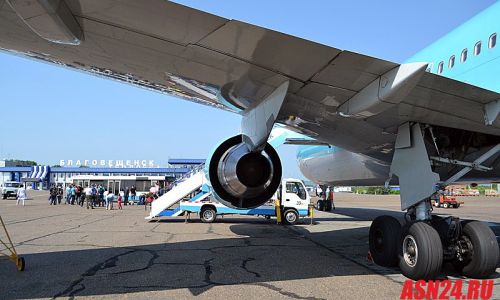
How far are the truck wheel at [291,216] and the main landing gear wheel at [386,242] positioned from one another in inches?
361

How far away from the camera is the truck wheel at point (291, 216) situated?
1640 cm

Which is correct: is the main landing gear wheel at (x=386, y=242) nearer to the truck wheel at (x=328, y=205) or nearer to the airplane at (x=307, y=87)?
the airplane at (x=307, y=87)

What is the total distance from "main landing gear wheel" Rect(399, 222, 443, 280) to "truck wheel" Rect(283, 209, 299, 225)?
10.3m

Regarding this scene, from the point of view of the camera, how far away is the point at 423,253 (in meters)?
5.77

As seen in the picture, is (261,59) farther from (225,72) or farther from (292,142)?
(292,142)

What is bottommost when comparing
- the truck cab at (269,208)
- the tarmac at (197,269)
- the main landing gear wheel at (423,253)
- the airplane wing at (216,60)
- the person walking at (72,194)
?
the tarmac at (197,269)

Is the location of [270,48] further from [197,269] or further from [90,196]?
[90,196]

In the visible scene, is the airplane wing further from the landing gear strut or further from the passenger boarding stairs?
the passenger boarding stairs

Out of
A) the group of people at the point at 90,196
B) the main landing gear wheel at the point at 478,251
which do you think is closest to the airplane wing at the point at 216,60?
the main landing gear wheel at the point at 478,251

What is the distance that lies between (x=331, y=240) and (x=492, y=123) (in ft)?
A: 20.0

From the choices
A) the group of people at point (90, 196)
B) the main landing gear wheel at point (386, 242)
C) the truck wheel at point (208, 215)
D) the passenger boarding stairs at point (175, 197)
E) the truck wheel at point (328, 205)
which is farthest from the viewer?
the group of people at point (90, 196)

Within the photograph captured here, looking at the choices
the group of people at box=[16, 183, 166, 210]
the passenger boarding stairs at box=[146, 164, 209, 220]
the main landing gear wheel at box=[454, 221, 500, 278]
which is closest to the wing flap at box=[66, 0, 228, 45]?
the main landing gear wheel at box=[454, 221, 500, 278]

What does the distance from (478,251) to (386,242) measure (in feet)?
4.48

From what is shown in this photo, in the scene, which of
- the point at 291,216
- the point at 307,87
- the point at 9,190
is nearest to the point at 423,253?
the point at 307,87
